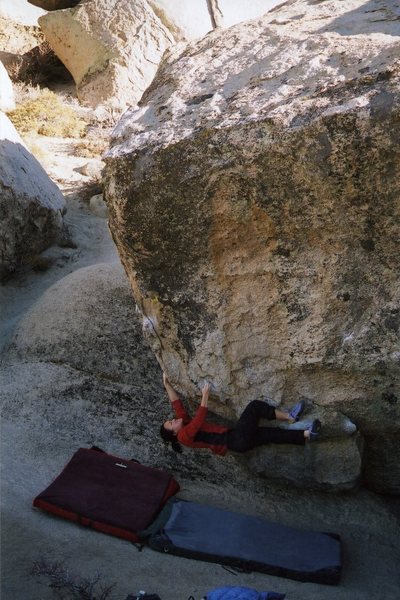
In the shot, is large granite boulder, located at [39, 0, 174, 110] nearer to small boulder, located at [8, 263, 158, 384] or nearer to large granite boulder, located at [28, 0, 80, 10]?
large granite boulder, located at [28, 0, 80, 10]

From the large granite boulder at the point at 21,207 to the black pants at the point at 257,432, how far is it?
139 inches

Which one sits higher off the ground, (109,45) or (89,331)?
(109,45)

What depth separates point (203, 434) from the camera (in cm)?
462

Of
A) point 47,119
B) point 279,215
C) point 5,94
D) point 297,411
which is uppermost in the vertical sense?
point 279,215

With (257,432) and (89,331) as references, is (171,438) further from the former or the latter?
(89,331)

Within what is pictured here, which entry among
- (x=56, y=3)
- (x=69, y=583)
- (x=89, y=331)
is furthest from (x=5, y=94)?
(x=69, y=583)

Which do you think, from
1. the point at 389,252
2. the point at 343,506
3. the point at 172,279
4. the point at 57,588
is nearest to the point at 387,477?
the point at 343,506

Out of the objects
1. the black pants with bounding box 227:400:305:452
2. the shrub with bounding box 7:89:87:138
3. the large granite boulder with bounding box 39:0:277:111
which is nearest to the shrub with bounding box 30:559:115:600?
the black pants with bounding box 227:400:305:452

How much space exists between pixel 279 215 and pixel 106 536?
2.21 meters

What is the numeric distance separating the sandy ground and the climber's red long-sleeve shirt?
44 centimetres

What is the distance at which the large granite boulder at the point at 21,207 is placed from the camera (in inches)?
273

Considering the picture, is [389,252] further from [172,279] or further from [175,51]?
[175,51]

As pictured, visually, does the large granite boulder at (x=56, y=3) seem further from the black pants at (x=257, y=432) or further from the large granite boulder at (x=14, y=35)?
the black pants at (x=257, y=432)

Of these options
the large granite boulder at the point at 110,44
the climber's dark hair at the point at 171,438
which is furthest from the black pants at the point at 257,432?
the large granite boulder at the point at 110,44
